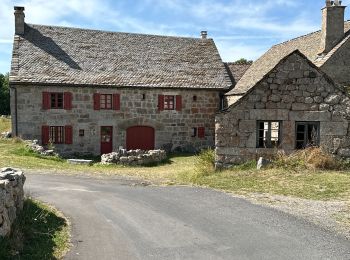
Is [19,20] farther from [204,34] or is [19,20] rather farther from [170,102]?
[204,34]

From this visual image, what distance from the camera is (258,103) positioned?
14.4 m

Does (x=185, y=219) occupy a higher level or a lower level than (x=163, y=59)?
lower

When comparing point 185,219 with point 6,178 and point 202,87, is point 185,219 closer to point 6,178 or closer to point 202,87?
point 6,178

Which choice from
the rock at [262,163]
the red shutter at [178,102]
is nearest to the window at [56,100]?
the red shutter at [178,102]

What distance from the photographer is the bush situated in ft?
44.6

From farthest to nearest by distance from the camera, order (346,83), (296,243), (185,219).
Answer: (346,83), (185,219), (296,243)

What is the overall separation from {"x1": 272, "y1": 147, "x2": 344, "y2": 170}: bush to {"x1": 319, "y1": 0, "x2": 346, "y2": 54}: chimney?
11.6 meters

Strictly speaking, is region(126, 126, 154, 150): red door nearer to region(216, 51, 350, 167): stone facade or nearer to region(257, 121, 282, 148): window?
region(216, 51, 350, 167): stone facade

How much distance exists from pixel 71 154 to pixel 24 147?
3.88 m

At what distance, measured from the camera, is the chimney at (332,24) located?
915 inches

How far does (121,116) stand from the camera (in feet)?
83.4

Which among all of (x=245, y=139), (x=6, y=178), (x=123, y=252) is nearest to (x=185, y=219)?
(x=123, y=252)

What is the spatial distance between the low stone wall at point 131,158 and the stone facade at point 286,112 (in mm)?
7154

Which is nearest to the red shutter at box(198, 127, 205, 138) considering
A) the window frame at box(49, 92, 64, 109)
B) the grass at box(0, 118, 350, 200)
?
Answer: the window frame at box(49, 92, 64, 109)
